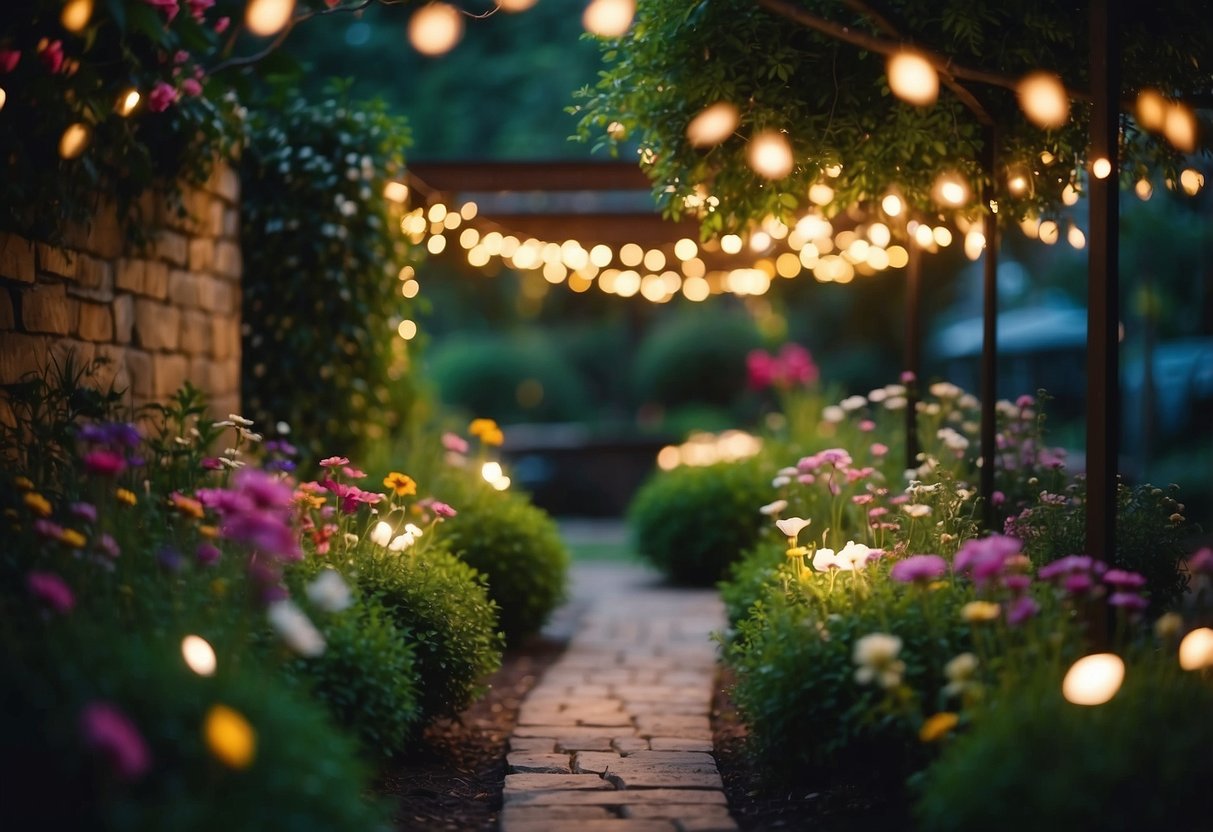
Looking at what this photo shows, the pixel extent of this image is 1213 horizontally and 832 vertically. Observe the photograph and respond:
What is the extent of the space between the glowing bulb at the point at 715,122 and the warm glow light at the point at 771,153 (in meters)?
0.12

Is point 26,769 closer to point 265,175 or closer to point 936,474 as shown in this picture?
point 936,474

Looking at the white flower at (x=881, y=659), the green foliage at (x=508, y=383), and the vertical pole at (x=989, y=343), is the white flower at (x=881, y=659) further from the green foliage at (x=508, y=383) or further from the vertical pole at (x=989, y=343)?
the green foliage at (x=508, y=383)

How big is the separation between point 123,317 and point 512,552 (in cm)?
201

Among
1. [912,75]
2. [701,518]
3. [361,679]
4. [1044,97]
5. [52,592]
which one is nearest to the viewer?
[52,592]

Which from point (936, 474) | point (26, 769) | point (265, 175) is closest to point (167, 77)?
point (265, 175)

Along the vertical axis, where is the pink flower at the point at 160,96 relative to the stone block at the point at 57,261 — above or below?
above

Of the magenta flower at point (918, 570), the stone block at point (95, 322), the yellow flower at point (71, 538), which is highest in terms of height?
the stone block at point (95, 322)

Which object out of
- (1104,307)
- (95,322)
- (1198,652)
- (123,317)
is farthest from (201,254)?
(1198,652)

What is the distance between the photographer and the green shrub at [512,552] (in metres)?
5.21

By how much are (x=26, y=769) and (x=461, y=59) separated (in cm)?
1401

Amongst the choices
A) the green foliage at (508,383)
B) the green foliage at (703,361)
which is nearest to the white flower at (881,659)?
the green foliage at (703,361)

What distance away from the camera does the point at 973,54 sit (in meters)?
3.90

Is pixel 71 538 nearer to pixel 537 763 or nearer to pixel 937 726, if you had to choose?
pixel 537 763

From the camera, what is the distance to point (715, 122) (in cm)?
391
